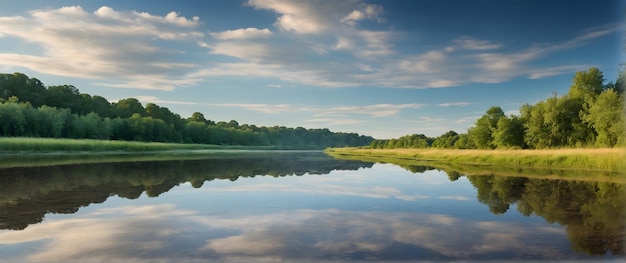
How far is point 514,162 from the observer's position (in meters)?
42.4

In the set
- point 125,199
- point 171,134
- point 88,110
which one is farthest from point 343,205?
point 171,134

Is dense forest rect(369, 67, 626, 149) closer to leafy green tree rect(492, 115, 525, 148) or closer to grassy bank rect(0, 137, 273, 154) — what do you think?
leafy green tree rect(492, 115, 525, 148)

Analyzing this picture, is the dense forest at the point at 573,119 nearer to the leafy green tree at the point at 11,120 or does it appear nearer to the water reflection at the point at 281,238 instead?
the water reflection at the point at 281,238

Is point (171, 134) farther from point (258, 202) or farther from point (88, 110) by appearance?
point (258, 202)

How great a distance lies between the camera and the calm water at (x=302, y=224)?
8.44 metres

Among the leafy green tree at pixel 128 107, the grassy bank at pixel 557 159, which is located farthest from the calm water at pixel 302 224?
the leafy green tree at pixel 128 107

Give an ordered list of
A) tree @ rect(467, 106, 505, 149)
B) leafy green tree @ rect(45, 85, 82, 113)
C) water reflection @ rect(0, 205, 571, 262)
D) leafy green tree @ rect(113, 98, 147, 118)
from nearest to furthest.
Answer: water reflection @ rect(0, 205, 571, 262)
tree @ rect(467, 106, 505, 149)
leafy green tree @ rect(45, 85, 82, 113)
leafy green tree @ rect(113, 98, 147, 118)

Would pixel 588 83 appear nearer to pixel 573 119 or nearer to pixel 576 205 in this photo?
pixel 573 119

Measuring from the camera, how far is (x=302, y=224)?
1143 centimetres

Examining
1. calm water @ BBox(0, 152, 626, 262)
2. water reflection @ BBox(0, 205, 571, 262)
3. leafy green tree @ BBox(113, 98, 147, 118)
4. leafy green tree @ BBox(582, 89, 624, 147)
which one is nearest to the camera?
water reflection @ BBox(0, 205, 571, 262)

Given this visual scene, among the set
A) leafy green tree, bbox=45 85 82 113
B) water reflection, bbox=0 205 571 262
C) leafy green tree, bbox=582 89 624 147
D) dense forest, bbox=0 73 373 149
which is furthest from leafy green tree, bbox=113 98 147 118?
water reflection, bbox=0 205 571 262

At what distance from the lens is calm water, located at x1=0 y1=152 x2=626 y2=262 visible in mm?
8438

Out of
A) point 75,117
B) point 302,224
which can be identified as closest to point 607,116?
point 302,224

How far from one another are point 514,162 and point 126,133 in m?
118
